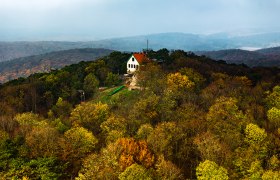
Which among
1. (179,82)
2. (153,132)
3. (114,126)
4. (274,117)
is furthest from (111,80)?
(274,117)

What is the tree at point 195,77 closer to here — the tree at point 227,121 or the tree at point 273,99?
the tree at point 273,99

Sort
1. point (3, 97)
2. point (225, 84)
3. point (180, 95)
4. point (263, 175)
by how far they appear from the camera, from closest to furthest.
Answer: point (263, 175)
point (180, 95)
point (225, 84)
point (3, 97)

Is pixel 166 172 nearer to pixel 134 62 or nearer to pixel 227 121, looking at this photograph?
pixel 227 121

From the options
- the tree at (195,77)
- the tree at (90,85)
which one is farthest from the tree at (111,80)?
the tree at (195,77)

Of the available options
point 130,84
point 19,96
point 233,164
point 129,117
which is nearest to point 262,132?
point 233,164

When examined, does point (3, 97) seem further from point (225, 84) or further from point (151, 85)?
point (225, 84)

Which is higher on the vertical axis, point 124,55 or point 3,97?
point 124,55

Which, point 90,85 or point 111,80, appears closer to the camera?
point 90,85
